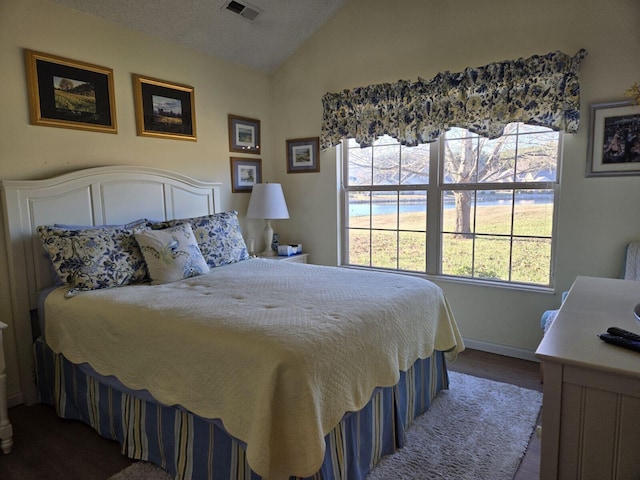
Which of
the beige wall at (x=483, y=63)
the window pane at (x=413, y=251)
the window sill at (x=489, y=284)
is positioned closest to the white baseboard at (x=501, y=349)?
the beige wall at (x=483, y=63)

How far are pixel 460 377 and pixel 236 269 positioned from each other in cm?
172

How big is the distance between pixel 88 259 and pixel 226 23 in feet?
7.18

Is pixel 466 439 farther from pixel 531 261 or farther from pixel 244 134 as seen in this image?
pixel 244 134

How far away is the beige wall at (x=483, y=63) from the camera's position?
2654 millimetres

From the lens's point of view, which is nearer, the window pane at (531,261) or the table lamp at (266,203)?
the window pane at (531,261)

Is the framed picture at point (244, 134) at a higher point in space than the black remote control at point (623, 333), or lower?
higher

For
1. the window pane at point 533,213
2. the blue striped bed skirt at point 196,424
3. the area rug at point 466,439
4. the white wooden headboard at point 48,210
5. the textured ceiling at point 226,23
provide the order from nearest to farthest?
1. the blue striped bed skirt at point 196,424
2. the area rug at point 466,439
3. the white wooden headboard at point 48,210
4. the textured ceiling at point 226,23
5. the window pane at point 533,213

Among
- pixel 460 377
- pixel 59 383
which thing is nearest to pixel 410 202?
pixel 460 377

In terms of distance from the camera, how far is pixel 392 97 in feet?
11.2

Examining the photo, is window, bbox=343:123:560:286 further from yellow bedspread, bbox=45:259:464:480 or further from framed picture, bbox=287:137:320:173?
yellow bedspread, bbox=45:259:464:480

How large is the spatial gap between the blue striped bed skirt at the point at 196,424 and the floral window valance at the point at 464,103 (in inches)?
69.0

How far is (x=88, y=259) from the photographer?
7.61 ft

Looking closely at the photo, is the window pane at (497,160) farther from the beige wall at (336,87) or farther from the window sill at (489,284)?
the window sill at (489,284)

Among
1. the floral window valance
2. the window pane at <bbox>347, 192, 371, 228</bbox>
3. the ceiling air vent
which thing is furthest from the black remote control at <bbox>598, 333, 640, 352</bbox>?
the ceiling air vent
